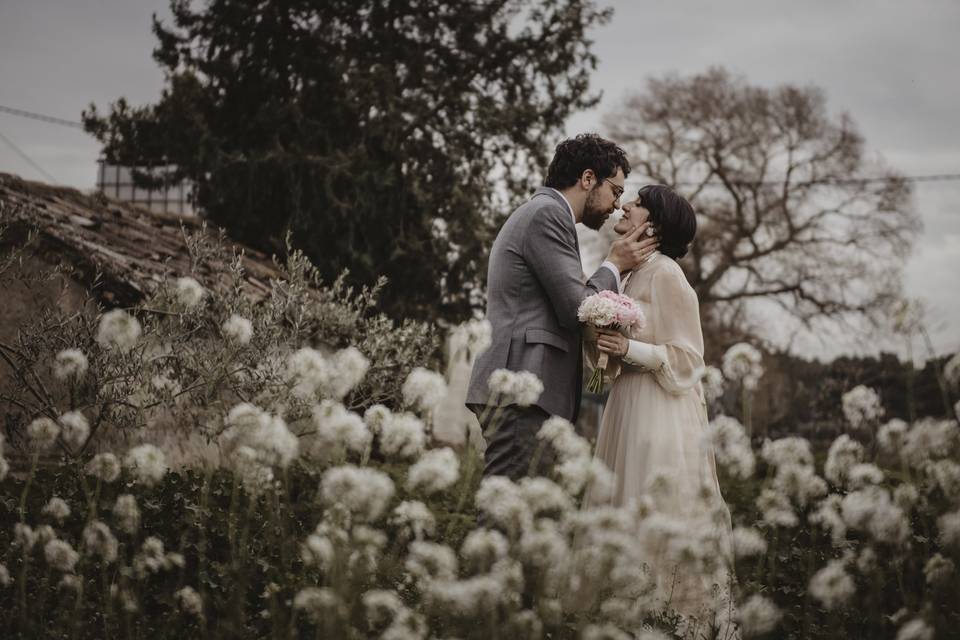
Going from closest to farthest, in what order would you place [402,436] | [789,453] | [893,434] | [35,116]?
1. [402,436]
2. [789,453]
3. [893,434]
4. [35,116]

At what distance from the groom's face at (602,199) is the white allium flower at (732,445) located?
65.1 inches

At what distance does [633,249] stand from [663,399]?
32.1 inches

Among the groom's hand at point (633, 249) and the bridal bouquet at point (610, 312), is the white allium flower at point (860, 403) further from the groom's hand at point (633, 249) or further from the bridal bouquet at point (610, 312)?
the groom's hand at point (633, 249)

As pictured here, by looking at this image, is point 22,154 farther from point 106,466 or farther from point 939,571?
point 939,571

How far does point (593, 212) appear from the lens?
467cm

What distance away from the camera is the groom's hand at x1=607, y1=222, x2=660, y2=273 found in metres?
Answer: 4.57

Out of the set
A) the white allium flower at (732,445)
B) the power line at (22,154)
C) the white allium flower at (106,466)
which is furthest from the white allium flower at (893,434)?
the power line at (22,154)

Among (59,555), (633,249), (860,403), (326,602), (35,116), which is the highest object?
(35,116)

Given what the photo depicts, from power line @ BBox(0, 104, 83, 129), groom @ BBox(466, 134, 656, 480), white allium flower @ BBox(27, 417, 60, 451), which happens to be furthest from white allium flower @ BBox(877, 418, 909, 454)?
power line @ BBox(0, 104, 83, 129)

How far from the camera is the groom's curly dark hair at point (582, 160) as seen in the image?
459cm

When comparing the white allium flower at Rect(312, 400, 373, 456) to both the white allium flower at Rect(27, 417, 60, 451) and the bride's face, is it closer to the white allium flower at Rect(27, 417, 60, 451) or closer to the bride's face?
the white allium flower at Rect(27, 417, 60, 451)

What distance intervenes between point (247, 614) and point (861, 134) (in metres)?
25.7

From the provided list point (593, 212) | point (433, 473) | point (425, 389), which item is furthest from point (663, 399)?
point (433, 473)

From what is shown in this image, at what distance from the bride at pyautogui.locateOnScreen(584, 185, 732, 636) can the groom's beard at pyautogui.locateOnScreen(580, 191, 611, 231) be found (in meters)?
0.14
